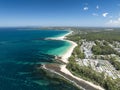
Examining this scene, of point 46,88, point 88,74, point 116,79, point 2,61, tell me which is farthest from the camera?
point 2,61

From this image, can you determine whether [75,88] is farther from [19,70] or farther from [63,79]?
[19,70]

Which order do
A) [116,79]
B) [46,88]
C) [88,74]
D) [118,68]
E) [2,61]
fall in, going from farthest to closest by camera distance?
[2,61] → [118,68] → [88,74] → [116,79] → [46,88]

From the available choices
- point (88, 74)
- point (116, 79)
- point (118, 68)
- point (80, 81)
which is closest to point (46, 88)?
point (80, 81)

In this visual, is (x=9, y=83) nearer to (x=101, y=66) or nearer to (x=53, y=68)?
(x=53, y=68)

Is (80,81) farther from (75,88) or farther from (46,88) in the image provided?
(46,88)

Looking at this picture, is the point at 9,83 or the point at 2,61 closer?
the point at 9,83

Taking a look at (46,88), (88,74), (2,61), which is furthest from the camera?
(2,61)

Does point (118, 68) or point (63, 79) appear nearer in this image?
point (63, 79)

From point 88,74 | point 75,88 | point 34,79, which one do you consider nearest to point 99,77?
point 88,74
